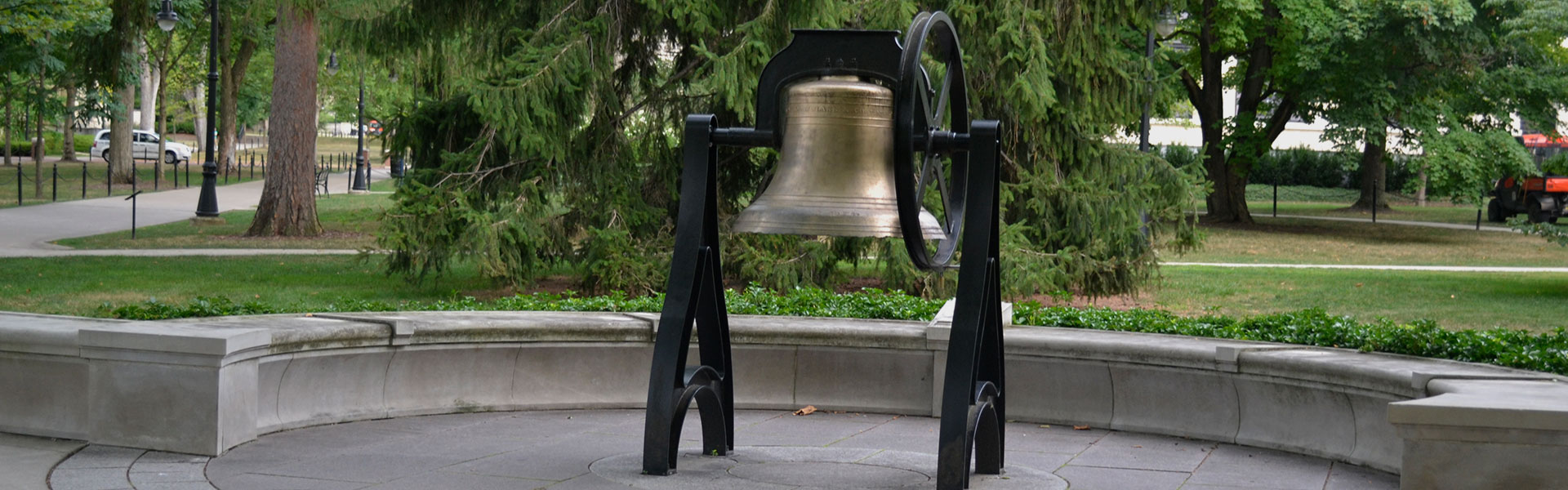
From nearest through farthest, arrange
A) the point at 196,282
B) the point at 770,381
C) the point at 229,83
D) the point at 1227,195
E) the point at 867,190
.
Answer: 1. the point at 867,190
2. the point at 770,381
3. the point at 196,282
4. the point at 1227,195
5. the point at 229,83

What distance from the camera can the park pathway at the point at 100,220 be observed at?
62.7 ft

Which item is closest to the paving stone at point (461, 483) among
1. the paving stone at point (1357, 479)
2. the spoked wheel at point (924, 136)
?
the spoked wheel at point (924, 136)

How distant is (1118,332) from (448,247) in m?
7.99

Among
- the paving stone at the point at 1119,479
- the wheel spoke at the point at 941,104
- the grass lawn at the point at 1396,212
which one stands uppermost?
the wheel spoke at the point at 941,104

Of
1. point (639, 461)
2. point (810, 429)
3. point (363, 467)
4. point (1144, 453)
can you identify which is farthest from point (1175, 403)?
point (363, 467)

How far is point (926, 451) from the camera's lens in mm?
6762

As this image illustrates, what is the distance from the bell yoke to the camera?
5586 millimetres

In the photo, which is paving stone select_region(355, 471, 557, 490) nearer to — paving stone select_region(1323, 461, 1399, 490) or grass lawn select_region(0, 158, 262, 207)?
paving stone select_region(1323, 461, 1399, 490)

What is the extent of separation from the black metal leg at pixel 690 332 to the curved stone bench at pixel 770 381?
1.20 meters

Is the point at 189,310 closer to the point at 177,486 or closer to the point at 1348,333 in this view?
the point at 177,486

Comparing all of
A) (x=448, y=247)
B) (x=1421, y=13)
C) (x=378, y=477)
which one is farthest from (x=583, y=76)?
(x=1421, y=13)

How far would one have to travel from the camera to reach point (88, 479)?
5.69 m

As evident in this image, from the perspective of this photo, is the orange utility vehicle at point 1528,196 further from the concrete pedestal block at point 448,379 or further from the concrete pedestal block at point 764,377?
the concrete pedestal block at point 448,379

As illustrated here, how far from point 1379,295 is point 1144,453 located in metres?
11.7
